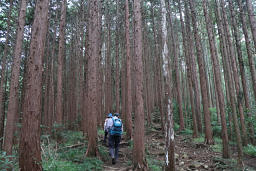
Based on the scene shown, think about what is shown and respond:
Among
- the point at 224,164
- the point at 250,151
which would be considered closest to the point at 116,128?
the point at 224,164

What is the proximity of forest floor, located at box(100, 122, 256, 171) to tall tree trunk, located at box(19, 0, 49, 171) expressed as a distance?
2884 millimetres

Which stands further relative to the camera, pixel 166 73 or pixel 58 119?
pixel 58 119

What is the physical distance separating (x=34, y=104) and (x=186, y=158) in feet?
23.8

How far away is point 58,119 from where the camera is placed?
31.9 ft

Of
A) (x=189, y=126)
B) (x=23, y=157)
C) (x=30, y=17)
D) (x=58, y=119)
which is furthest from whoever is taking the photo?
(x=189, y=126)

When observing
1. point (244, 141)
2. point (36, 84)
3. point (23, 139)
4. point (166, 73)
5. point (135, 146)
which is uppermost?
point (166, 73)

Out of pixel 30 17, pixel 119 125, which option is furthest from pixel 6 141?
pixel 30 17

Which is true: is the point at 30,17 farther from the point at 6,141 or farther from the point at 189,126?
the point at 189,126

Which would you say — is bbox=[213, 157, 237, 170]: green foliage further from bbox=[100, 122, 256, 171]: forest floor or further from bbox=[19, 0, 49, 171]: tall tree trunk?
bbox=[19, 0, 49, 171]: tall tree trunk

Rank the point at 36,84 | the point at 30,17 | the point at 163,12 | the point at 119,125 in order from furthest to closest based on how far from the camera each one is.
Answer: the point at 30,17 < the point at 119,125 < the point at 163,12 < the point at 36,84

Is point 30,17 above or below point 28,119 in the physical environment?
above

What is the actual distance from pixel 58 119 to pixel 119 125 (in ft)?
13.2

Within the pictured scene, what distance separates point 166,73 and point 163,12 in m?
2.25

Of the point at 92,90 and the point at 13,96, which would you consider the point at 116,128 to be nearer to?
the point at 92,90
